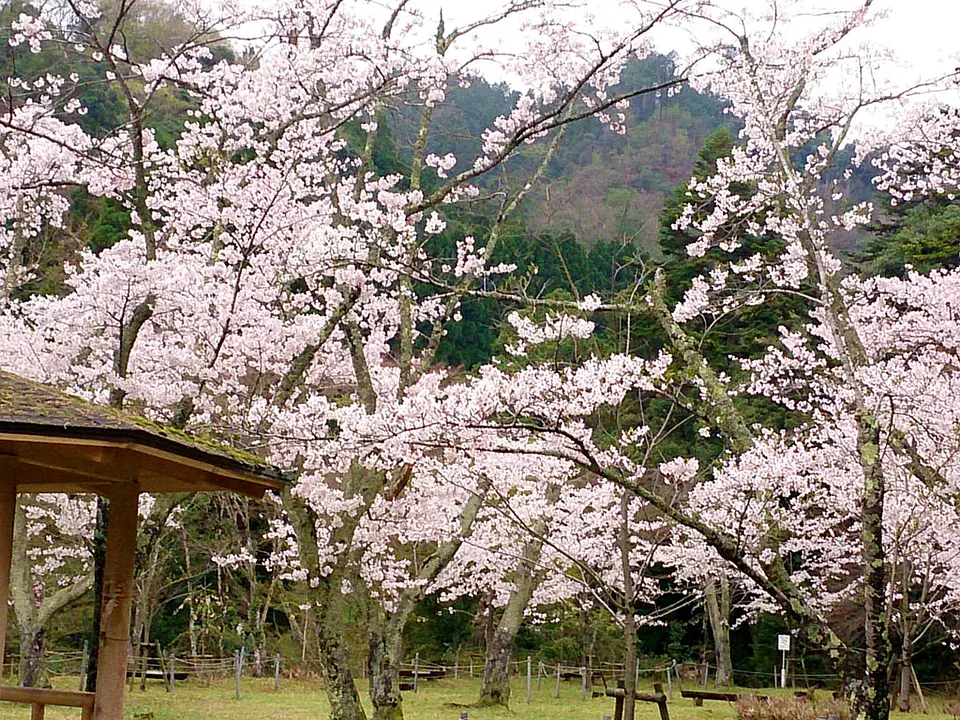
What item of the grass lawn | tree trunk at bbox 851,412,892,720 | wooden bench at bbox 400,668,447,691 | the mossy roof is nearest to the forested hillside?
tree trunk at bbox 851,412,892,720

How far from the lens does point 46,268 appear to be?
17.2 meters

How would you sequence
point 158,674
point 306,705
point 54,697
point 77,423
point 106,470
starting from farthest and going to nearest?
point 158,674 < point 306,705 < point 54,697 < point 106,470 < point 77,423

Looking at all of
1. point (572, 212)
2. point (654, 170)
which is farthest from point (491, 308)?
point (654, 170)

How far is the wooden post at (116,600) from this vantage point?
511 cm

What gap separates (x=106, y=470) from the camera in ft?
16.6

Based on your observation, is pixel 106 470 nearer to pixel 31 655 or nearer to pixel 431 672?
pixel 31 655

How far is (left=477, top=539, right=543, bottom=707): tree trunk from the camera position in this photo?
15.7m

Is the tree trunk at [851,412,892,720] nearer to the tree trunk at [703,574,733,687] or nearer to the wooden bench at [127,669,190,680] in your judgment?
the wooden bench at [127,669,190,680]

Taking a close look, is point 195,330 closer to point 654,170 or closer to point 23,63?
point 23,63

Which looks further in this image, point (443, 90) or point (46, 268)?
point (46, 268)

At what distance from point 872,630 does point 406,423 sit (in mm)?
3198

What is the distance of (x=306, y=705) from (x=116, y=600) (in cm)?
1022

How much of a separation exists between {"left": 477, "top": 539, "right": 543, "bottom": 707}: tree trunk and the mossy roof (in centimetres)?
1125

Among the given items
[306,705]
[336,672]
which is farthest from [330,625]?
[306,705]
